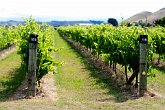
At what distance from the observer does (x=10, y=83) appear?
1809cm

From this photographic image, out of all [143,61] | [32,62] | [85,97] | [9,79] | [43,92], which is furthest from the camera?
[9,79]

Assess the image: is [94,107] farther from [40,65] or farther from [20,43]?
[20,43]

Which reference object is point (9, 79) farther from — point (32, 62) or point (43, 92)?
point (32, 62)

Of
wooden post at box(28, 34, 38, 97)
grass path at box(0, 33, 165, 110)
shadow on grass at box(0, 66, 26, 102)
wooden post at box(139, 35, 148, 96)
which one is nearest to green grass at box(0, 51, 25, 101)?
shadow on grass at box(0, 66, 26, 102)

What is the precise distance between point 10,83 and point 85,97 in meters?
5.16

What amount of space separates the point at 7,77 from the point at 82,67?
6.13 metres

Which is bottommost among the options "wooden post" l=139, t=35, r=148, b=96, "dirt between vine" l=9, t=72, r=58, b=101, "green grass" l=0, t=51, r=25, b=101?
"green grass" l=0, t=51, r=25, b=101

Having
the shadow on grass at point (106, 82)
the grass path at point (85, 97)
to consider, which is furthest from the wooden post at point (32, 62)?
the shadow on grass at point (106, 82)

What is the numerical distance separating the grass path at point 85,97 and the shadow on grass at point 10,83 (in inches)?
72.9

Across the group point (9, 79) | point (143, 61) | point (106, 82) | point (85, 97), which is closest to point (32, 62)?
point (85, 97)

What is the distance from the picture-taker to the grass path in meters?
11.4

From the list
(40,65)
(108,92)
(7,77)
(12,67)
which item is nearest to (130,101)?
(108,92)

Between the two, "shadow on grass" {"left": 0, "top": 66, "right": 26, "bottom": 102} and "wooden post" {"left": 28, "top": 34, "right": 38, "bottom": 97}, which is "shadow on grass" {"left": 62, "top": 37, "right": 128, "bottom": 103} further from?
"shadow on grass" {"left": 0, "top": 66, "right": 26, "bottom": 102}

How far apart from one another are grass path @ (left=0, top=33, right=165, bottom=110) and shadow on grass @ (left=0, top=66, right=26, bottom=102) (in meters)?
1.85
